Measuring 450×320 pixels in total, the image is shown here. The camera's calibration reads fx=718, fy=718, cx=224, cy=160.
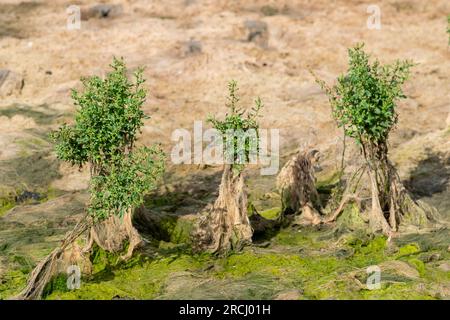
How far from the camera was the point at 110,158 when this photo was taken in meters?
23.5

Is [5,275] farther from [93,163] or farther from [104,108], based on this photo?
[104,108]

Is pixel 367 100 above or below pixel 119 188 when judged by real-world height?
above

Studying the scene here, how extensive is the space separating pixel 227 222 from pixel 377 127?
6.07m

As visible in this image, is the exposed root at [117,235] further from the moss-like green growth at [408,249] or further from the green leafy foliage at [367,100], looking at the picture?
the moss-like green growth at [408,249]

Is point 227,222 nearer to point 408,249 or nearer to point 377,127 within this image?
point 408,249

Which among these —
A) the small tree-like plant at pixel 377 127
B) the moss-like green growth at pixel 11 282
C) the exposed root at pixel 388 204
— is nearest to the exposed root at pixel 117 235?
the moss-like green growth at pixel 11 282

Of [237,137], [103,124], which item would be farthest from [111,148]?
[237,137]

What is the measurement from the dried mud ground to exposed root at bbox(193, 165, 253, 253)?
575 millimetres

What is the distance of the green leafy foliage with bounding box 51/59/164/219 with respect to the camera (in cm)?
2214

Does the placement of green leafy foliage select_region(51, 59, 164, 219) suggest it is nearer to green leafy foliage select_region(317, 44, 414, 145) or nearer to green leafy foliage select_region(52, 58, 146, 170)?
green leafy foliage select_region(52, 58, 146, 170)

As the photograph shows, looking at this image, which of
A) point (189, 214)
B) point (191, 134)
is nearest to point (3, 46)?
point (191, 134)

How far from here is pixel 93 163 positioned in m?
23.4
